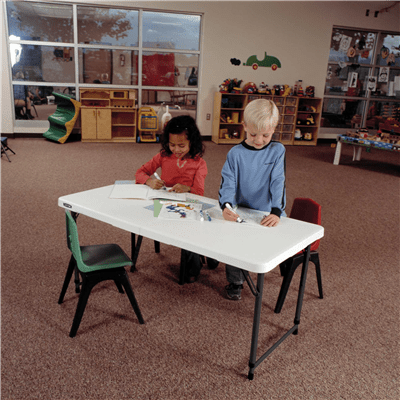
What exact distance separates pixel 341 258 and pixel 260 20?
21.6 feet

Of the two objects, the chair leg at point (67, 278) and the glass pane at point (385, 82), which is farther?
the glass pane at point (385, 82)

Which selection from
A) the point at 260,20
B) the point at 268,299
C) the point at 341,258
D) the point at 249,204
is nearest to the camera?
the point at 249,204

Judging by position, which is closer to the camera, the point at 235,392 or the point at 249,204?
the point at 235,392

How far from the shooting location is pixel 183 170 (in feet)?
8.11

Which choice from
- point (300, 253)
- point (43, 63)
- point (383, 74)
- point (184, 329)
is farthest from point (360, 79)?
point (184, 329)

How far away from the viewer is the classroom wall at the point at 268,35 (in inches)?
305

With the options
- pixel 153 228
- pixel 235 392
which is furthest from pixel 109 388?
pixel 153 228

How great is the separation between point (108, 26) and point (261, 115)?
694cm

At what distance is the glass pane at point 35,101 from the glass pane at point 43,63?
0.57ft

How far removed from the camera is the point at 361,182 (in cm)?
545

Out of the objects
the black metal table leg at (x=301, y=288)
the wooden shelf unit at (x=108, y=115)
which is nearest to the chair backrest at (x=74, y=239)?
the black metal table leg at (x=301, y=288)

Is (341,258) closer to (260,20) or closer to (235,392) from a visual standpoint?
(235,392)

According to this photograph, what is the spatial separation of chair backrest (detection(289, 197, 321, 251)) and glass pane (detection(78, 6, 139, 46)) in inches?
259

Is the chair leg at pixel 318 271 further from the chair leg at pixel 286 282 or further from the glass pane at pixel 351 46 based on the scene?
the glass pane at pixel 351 46
